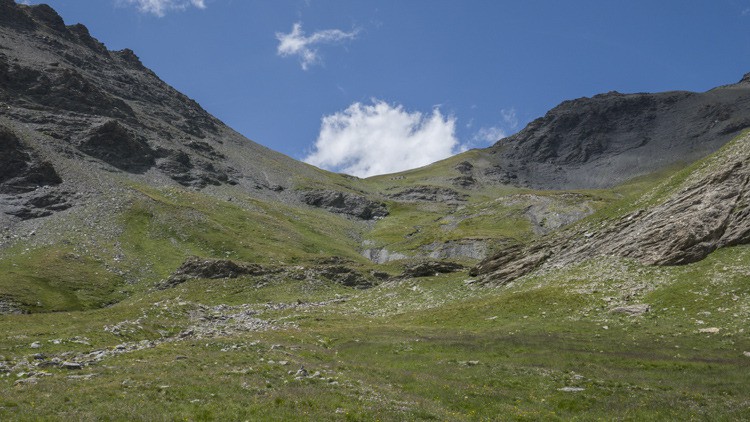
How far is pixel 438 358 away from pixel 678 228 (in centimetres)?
3326

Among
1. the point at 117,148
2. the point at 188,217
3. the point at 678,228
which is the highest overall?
the point at 117,148

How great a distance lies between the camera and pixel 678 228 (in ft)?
176

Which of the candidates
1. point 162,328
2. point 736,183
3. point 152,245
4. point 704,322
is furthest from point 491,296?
point 152,245

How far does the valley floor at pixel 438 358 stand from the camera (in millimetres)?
22859

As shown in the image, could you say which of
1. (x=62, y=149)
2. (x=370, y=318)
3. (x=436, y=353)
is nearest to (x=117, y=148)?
(x=62, y=149)

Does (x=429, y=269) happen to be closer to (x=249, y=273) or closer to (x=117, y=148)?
(x=249, y=273)

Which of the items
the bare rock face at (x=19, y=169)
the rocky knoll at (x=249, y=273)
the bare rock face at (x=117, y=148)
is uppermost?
the bare rock face at (x=117, y=148)

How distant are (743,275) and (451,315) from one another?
2631cm

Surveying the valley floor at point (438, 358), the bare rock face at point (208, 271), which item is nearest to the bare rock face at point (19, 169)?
the bare rock face at point (208, 271)

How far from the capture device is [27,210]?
11900 centimetres

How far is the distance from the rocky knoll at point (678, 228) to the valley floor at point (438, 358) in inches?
91.2

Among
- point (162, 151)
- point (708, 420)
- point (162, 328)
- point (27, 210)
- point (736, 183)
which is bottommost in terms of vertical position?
point (708, 420)

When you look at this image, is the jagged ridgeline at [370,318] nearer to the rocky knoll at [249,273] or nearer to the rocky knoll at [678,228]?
the rocky knoll at [678,228]

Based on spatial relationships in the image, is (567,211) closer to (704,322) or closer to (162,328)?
(704,322)
